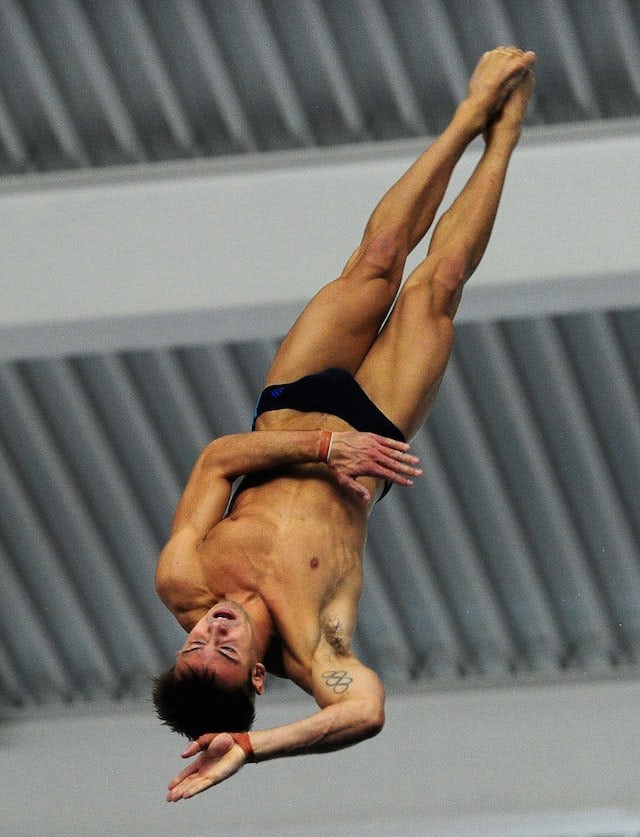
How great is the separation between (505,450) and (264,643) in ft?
10.9

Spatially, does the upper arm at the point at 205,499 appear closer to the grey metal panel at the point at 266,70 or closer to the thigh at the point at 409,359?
the thigh at the point at 409,359

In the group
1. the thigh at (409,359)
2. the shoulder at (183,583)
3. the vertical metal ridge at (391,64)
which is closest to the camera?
the shoulder at (183,583)

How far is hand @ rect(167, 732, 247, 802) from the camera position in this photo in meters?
3.77

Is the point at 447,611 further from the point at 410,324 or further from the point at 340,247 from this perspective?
the point at 410,324

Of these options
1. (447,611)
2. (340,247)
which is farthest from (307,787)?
(340,247)

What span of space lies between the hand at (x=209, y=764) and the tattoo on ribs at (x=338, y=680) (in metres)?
0.38

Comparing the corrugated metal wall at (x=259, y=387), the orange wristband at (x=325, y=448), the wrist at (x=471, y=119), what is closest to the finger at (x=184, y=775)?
the orange wristband at (x=325, y=448)

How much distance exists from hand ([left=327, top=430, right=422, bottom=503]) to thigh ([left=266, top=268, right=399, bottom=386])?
1.50ft

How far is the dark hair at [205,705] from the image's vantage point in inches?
164

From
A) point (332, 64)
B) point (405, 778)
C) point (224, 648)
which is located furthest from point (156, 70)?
point (405, 778)

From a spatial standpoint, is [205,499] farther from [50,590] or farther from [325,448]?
[50,590]

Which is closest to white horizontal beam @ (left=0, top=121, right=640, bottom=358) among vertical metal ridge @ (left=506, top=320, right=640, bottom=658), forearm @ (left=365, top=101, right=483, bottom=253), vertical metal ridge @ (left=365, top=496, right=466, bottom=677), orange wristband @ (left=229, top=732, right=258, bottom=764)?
vertical metal ridge @ (left=506, top=320, right=640, bottom=658)

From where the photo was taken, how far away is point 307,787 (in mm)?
7973

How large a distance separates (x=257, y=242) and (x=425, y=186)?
60.2 inches
